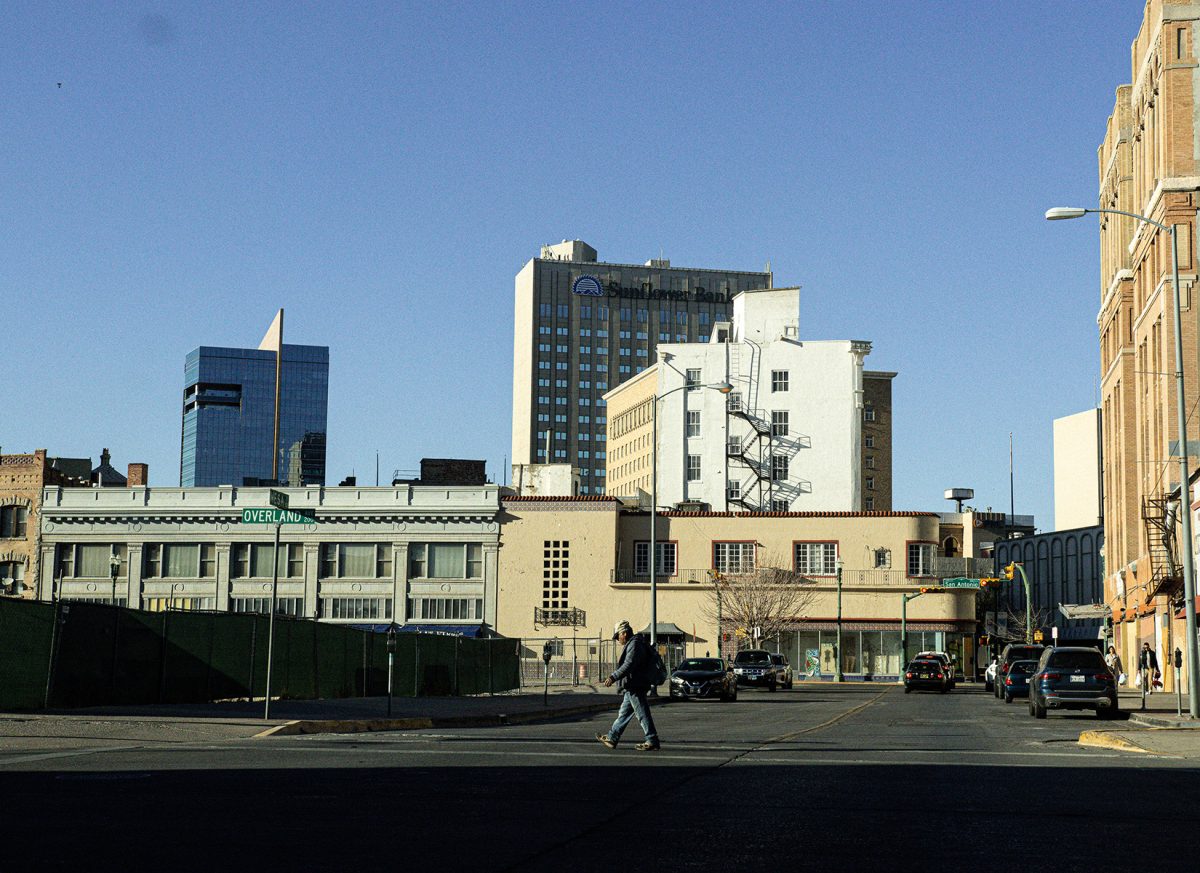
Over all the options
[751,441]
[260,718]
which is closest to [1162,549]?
[260,718]

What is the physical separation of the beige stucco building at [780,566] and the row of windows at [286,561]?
5534mm

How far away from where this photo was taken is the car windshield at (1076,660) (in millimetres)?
33594

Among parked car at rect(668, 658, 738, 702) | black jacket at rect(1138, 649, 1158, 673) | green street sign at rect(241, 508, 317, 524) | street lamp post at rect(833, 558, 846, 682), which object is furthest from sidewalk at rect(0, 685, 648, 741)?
street lamp post at rect(833, 558, 846, 682)

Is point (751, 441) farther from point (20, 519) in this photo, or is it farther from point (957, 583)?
point (20, 519)

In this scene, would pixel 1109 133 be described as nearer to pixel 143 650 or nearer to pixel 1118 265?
pixel 1118 265

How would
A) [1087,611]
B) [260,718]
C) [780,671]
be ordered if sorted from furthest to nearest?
[780,671], [1087,611], [260,718]

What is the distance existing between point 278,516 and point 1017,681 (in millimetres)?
32001

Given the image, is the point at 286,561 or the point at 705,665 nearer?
the point at 705,665

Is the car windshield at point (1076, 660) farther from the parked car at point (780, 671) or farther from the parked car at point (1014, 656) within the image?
the parked car at point (780, 671)

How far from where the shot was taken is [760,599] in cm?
8094

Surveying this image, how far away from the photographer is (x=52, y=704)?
85.4 feet

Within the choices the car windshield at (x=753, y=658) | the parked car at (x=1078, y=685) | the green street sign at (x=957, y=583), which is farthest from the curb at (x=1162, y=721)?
the green street sign at (x=957, y=583)

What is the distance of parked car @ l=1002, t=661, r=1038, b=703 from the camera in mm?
47719

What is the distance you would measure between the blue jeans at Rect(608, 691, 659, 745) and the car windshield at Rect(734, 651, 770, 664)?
140 feet
